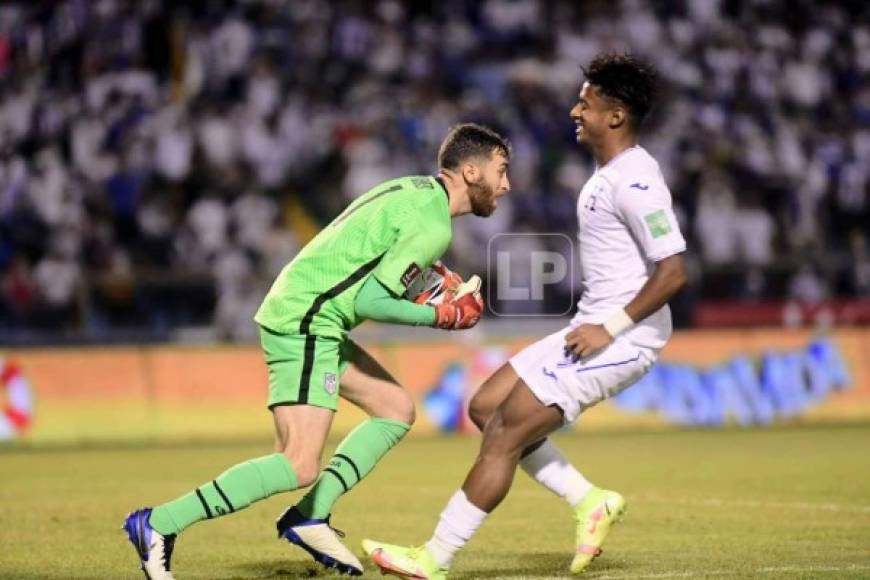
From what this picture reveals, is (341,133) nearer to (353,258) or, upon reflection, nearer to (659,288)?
(353,258)

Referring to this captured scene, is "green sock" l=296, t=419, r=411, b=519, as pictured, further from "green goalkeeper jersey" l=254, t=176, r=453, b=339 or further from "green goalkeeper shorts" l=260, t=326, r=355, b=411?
"green goalkeeper jersey" l=254, t=176, r=453, b=339

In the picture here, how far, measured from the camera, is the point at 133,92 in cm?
2242


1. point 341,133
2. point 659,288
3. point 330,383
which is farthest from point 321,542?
point 341,133

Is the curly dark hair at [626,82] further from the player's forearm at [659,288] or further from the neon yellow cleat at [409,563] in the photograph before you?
the neon yellow cleat at [409,563]

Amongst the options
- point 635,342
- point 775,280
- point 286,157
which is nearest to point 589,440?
point 775,280

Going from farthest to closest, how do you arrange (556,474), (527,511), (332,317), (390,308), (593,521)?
(527,511), (556,474), (593,521), (332,317), (390,308)

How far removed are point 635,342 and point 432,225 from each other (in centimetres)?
119

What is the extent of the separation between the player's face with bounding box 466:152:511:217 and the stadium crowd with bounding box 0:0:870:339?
1163cm

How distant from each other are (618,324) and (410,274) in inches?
41.4

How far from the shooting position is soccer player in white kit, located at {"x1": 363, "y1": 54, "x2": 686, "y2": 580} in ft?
25.2

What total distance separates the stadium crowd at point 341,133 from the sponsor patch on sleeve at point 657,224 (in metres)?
12.2

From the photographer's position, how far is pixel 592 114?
8.17m

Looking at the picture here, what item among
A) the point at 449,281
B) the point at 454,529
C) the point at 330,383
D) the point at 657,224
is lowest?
the point at 454,529

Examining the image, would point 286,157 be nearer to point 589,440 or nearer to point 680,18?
point 589,440
